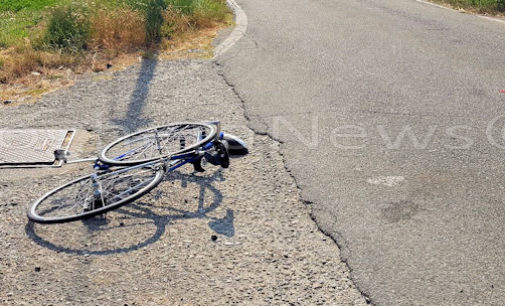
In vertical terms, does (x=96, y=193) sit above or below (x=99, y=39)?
above

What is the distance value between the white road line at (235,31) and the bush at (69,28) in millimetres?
2344

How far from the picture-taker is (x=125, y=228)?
4945 millimetres

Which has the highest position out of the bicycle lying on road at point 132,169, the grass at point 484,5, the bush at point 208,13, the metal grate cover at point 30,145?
the grass at point 484,5

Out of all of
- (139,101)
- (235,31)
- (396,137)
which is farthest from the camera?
(235,31)

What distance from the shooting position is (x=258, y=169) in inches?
232

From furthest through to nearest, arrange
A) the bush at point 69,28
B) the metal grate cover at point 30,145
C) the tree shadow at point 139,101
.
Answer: the bush at point 69,28 → the tree shadow at point 139,101 → the metal grate cover at point 30,145

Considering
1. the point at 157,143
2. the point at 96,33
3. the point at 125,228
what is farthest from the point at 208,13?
the point at 125,228

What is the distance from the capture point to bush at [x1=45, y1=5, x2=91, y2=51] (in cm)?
1038

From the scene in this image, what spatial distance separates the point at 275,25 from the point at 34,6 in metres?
7.81

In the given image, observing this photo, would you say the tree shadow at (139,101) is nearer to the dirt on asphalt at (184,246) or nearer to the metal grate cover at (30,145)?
the dirt on asphalt at (184,246)

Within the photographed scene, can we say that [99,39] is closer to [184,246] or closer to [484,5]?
[184,246]

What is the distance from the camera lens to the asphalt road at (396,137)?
4.36 m

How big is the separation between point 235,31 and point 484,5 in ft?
19.8

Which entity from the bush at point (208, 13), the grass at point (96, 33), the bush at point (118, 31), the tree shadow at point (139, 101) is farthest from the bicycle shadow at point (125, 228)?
the bush at point (208, 13)
